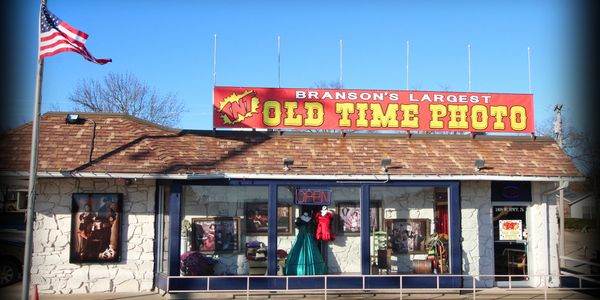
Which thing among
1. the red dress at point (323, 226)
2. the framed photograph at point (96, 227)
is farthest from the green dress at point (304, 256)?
the framed photograph at point (96, 227)

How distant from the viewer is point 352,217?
46.7 feet

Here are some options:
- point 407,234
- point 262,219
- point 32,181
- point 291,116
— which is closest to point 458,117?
point 407,234

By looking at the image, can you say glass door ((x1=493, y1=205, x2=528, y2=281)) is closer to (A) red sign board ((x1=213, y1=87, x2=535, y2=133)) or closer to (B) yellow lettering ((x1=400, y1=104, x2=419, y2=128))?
(A) red sign board ((x1=213, y1=87, x2=535, y2=133))

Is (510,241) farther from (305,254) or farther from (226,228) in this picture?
(226,228)

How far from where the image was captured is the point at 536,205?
554 inches

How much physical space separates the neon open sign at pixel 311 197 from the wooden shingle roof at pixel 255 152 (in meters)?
0.61

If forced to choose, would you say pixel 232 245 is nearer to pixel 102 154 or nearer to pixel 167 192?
pixel 167 192

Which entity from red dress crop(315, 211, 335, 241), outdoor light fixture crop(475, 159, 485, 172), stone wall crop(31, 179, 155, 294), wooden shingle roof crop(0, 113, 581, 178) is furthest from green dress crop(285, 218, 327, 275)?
outdoor light fixture crop(475, 159, 485, 172)

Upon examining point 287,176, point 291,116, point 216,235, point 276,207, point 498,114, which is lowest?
point 216,235

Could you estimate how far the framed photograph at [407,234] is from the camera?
14203mm

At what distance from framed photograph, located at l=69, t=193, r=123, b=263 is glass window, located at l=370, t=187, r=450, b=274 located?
624 centimetres


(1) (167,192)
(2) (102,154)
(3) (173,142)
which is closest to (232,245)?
(1) (167,192)

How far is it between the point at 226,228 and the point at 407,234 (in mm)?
4735

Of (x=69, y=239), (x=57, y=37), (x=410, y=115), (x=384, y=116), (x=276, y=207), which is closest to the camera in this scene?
(x=57, y=37)
